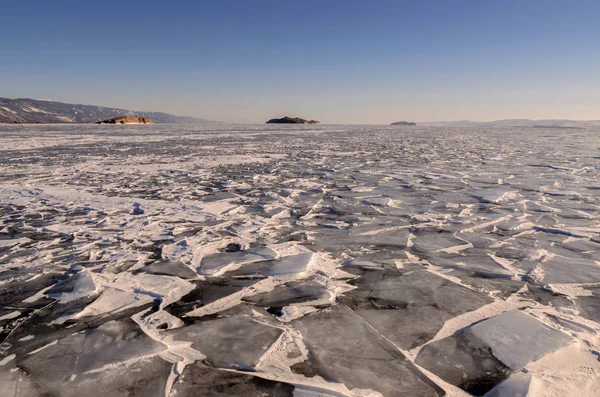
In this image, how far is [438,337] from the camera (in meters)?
1.54

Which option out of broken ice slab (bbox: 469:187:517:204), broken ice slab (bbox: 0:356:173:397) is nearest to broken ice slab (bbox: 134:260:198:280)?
broken ice slab (bbox: 0:356:173:397)

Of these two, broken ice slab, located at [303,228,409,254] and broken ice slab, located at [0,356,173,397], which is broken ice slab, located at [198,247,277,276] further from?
broken ice slab, located at [0,356,173,397]

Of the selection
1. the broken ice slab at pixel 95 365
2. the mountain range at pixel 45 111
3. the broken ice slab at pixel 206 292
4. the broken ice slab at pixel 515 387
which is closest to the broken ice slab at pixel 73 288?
the broken ice slab at pixel 95 365

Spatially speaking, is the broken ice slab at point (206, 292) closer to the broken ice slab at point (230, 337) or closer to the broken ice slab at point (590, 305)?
the broken ice slab at point (230, 337)

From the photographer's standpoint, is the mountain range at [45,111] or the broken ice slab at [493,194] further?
the mountain range at [45,111]

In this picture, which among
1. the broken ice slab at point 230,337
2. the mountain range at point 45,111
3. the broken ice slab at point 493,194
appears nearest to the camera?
the broken ice slab at point 230,337

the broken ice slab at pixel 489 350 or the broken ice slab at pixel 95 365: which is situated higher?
the broken ice slab at pixel 489 350

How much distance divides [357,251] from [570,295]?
1.18m

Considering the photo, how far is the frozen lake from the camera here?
130 cm

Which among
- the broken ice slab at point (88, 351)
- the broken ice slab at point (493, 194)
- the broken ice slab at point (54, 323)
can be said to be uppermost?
the broken ice slab at point (493, 194)

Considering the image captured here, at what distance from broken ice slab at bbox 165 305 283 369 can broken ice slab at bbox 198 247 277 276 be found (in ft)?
1.87

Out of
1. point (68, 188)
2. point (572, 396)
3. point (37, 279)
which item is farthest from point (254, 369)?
point (68, 188)

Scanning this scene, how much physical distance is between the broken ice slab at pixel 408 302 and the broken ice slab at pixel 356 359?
87 millimetres

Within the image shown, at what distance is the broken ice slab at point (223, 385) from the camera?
1.21 meters
